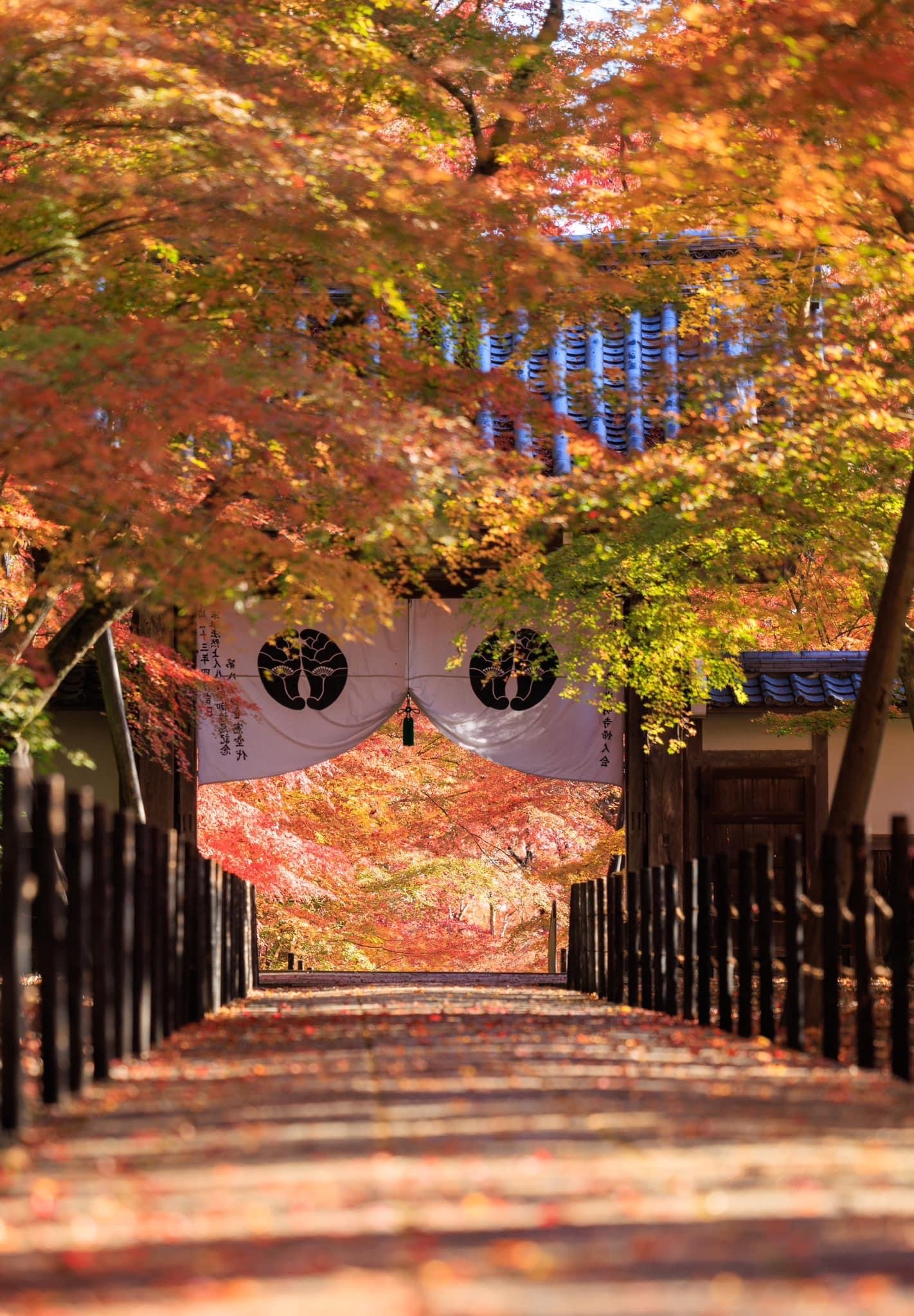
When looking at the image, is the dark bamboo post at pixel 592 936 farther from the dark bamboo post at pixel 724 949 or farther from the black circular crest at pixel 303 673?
the black circular crest at pixel 303 673

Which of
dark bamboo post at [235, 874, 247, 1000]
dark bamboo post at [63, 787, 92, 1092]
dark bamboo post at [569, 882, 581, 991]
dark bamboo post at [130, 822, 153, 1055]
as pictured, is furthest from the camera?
dark bamboo post at [569, 882, 581, 991]

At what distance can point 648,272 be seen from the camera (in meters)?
11.2

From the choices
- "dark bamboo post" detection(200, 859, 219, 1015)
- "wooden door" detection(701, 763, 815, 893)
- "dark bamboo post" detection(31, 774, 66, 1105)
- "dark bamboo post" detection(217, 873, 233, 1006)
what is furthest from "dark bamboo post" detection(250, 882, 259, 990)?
"dark bamboo post" detection(31, 774, 66, 1105)

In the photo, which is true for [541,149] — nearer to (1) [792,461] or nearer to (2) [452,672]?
(1) [792,461]

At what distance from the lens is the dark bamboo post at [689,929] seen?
930 cm

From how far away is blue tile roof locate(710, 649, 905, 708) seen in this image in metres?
16.4

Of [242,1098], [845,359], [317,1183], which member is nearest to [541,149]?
[845,359]

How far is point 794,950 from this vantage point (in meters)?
7.71

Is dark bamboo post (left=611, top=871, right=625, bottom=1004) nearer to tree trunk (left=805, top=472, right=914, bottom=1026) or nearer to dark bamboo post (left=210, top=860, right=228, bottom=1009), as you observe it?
dark bamboo post (left=210, top=860, right=228, bottom=1009)

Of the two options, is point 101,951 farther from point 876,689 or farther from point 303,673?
point 303,673

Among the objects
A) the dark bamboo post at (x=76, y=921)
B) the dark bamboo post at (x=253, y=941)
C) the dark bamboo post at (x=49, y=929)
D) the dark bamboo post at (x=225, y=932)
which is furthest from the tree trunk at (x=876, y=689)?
the dark bamboo post at (x=253, y=941)

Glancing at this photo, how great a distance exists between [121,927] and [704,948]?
12.9ft

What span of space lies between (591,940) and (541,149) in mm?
6383

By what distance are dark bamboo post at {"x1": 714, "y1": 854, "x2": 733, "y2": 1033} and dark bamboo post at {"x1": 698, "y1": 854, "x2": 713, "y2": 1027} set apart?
25cm
